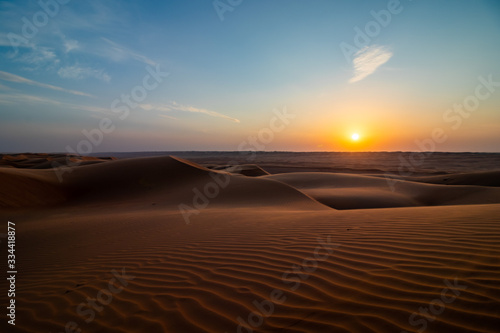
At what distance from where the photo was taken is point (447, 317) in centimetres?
209

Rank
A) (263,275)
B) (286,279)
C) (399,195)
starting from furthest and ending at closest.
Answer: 1. (399,195)
2. (263,275)
3. (286,279)

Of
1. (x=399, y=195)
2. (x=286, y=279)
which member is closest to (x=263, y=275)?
(x=286, y=279)

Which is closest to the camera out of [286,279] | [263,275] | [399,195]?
[286,279]

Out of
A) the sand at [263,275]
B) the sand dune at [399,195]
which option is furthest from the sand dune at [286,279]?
the sand dune at [399,195]

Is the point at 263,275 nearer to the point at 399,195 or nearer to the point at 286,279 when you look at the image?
the point at 286,279

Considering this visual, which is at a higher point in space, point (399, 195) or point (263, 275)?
point (399, 195)

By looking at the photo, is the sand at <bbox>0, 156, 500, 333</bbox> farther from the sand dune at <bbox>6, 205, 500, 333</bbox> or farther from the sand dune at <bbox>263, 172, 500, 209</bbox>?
the sand dune at <bbox>263, 172, 500, 209</bbox>

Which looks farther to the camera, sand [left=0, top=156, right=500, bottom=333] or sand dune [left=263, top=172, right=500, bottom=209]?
sand dune [left=263, top=172, right=500, bottom=209]

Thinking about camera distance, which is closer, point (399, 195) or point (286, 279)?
point (286, 279)

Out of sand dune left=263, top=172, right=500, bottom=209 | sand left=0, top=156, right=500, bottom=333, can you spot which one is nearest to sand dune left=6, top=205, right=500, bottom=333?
sand left=0, top=156, right=500, bottom=333

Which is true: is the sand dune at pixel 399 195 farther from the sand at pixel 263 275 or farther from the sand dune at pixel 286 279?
the sand dune at pixel 286 279

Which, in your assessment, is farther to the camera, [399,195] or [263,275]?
[399,195]

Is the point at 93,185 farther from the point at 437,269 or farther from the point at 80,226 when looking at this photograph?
the point at 437,269

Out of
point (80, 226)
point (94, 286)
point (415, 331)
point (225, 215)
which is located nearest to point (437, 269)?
point (415, 331)
